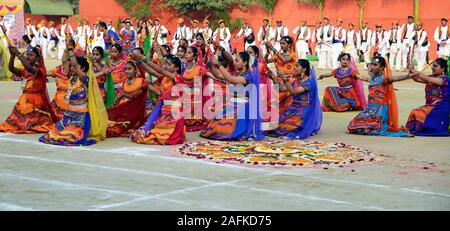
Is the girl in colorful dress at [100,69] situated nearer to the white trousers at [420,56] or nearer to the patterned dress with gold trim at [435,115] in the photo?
the patterned dress with gold trim at [435,115]

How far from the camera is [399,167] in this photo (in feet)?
26.0

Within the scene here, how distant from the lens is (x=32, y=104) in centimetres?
1023

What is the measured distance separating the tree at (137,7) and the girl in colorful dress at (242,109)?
2937 cm

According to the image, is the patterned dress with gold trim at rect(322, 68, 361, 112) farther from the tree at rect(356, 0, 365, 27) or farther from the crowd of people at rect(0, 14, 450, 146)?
the tree at rect(356, 0, 365, 27)

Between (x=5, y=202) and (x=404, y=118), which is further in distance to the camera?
(x=404, y=118)

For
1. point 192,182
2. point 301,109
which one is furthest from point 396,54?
point 192,182

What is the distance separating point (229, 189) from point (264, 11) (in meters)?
29.4

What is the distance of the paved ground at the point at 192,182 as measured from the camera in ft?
20.1

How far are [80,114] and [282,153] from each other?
263 cm

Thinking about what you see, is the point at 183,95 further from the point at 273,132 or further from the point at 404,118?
the point at 404,118

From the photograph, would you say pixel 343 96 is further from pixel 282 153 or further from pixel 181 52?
pixel 282 153
